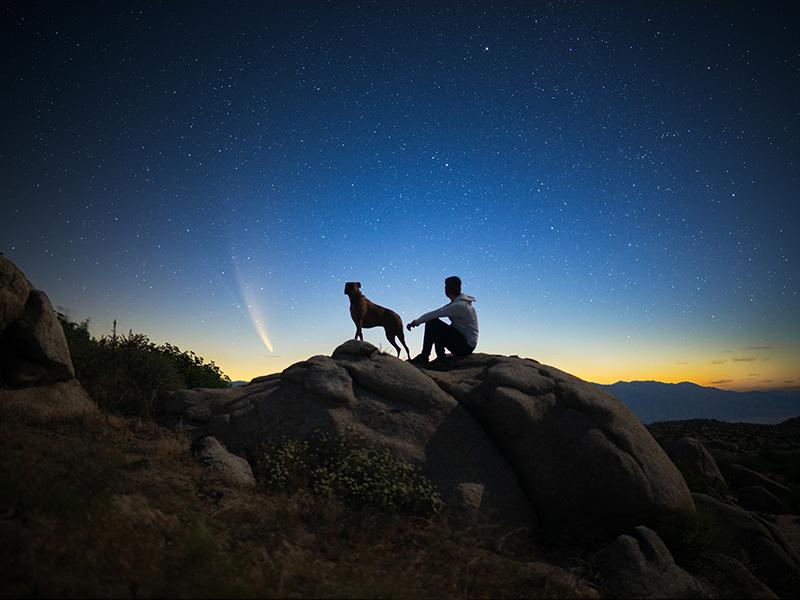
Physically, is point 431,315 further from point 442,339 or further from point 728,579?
point 728,579

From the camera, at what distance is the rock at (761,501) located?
16405mm

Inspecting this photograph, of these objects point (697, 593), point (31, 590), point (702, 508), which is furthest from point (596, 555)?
point (31, 590)

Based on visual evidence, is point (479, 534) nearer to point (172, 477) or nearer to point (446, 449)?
point (446, 449)

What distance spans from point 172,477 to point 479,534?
5015mm

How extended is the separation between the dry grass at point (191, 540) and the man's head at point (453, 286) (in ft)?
19.1

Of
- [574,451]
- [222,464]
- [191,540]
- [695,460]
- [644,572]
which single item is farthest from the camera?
[695,460]

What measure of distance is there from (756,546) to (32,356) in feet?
51.4

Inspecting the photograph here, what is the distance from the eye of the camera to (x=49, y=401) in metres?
8.54

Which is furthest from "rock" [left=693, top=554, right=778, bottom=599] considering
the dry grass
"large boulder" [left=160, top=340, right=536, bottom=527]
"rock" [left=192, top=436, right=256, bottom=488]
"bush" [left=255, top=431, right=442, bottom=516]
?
"rock" [left=192, top=436, right=256, bottom=488]

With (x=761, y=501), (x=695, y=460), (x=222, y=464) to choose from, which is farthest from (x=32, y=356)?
(x=761, y=501)

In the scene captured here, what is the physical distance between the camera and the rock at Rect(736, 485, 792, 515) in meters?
16.4

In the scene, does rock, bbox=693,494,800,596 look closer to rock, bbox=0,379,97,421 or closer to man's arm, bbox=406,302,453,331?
man's arm, bbox=406,302,453,331

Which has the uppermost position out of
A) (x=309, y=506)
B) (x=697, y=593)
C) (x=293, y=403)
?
(x=293, y=403)

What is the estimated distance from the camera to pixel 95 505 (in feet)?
15.1
